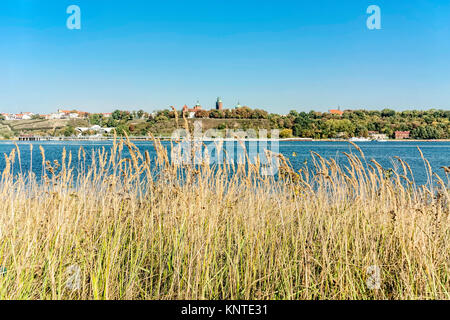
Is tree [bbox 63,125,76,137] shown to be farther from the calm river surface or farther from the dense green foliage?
the dense green foliage

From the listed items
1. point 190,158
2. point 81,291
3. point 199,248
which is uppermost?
point 190,158

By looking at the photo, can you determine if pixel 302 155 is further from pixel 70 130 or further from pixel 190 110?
pixel 190 110

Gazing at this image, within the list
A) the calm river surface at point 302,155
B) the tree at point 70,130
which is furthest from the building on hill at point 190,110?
the tree at point 70,130

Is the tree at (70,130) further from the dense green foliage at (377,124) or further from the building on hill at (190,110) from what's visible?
the dense green foliage at (377,124)

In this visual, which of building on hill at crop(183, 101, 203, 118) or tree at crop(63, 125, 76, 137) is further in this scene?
tree at crop(63, 125, 76, 137)

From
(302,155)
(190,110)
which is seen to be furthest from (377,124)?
(190,110)

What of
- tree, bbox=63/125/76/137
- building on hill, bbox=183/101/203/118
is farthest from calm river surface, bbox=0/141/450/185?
building on hill, bbox=183/101/203/118

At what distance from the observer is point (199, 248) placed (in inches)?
100

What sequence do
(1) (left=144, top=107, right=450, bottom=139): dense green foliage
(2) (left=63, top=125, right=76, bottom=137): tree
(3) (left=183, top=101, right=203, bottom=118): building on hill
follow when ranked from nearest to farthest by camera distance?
(3) (left=183, top=101, right=203, bottom=118): building on hill < (2) (left=63, top=125, right=76, bottom=137): tree < (1) (left=144, top=107, right=450, bottom=139): dense green foliage

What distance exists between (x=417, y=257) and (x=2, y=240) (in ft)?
13.5

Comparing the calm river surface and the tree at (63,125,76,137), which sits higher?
the tree at (63,125,76,137)
